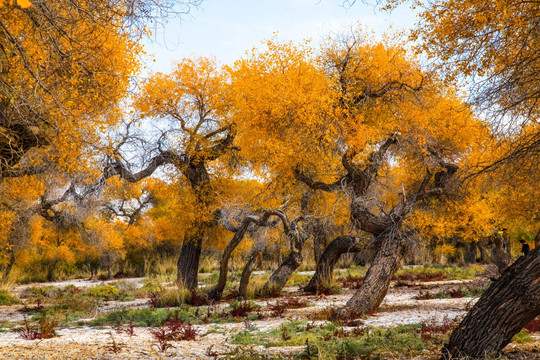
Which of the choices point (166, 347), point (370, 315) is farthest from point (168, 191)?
point (166, 347)

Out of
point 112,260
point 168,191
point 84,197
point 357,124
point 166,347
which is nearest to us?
point 166,347

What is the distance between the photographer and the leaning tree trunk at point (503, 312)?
188 inches

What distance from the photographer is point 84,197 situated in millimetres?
14062

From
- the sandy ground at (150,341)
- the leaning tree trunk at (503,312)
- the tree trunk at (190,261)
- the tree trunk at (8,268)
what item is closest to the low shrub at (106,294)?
the tree trunk at (190,261)

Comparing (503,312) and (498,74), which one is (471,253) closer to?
(498,74)

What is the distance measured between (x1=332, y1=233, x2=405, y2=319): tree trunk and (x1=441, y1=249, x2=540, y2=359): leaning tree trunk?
462 cm

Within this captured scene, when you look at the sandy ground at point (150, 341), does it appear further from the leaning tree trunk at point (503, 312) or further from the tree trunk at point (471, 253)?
the tree trunk at point (471, 253)

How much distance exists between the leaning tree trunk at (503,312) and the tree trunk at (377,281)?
182 inches

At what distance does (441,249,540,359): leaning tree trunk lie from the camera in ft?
15.7

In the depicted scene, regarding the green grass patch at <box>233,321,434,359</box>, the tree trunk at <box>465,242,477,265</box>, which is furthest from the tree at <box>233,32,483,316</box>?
the tree trunk at <box>465,242,477,265</box>

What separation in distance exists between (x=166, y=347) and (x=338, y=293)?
10633 mm

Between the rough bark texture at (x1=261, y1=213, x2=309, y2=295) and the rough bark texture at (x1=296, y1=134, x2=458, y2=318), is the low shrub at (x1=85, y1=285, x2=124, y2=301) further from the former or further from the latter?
the rough bark texture at (x1=296, y1=134, x2=458, y2=318)

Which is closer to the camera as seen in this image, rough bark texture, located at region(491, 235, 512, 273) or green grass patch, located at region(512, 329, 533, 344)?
green grass patch, located at region(512, 329, 533, 344)

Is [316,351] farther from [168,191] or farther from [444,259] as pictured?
[444,259]
